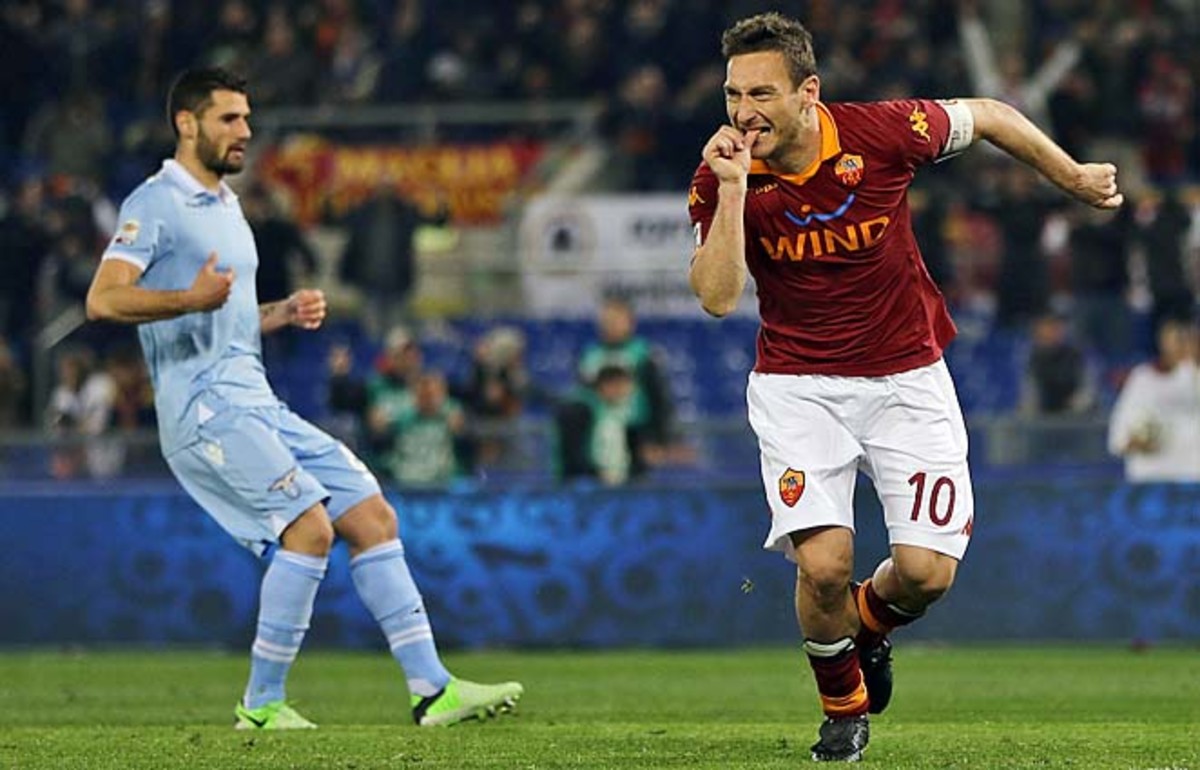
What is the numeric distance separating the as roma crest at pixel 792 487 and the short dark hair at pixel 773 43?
1.33 metres

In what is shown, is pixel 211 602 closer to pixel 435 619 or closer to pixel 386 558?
pixel 435 619

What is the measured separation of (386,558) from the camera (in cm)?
1015

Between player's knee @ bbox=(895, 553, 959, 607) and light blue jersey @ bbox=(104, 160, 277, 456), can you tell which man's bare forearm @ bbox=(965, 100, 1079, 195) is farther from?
light blue jersey @ bbox=(104, 160, 277, 456)

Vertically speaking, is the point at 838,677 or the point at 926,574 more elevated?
the point at 926,574

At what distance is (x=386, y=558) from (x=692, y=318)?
11.2m

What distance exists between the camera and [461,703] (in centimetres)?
1001

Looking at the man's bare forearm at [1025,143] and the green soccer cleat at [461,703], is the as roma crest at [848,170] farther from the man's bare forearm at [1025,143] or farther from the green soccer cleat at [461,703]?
the green soccer cleat at [461,703]

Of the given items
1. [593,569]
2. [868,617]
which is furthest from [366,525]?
[593,569]

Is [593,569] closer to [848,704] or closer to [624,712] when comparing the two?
[624,712]

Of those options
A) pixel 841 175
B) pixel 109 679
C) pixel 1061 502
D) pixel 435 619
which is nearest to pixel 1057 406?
pixel 1061 502

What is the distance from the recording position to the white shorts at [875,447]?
8320mm

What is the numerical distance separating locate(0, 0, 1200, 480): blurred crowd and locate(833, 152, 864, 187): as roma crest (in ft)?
26.1

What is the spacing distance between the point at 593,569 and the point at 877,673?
6.99 m

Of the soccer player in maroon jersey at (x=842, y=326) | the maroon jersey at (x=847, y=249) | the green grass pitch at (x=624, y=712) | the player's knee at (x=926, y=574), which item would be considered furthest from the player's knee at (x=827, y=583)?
the maroon jersey at (x=847, y=249)
